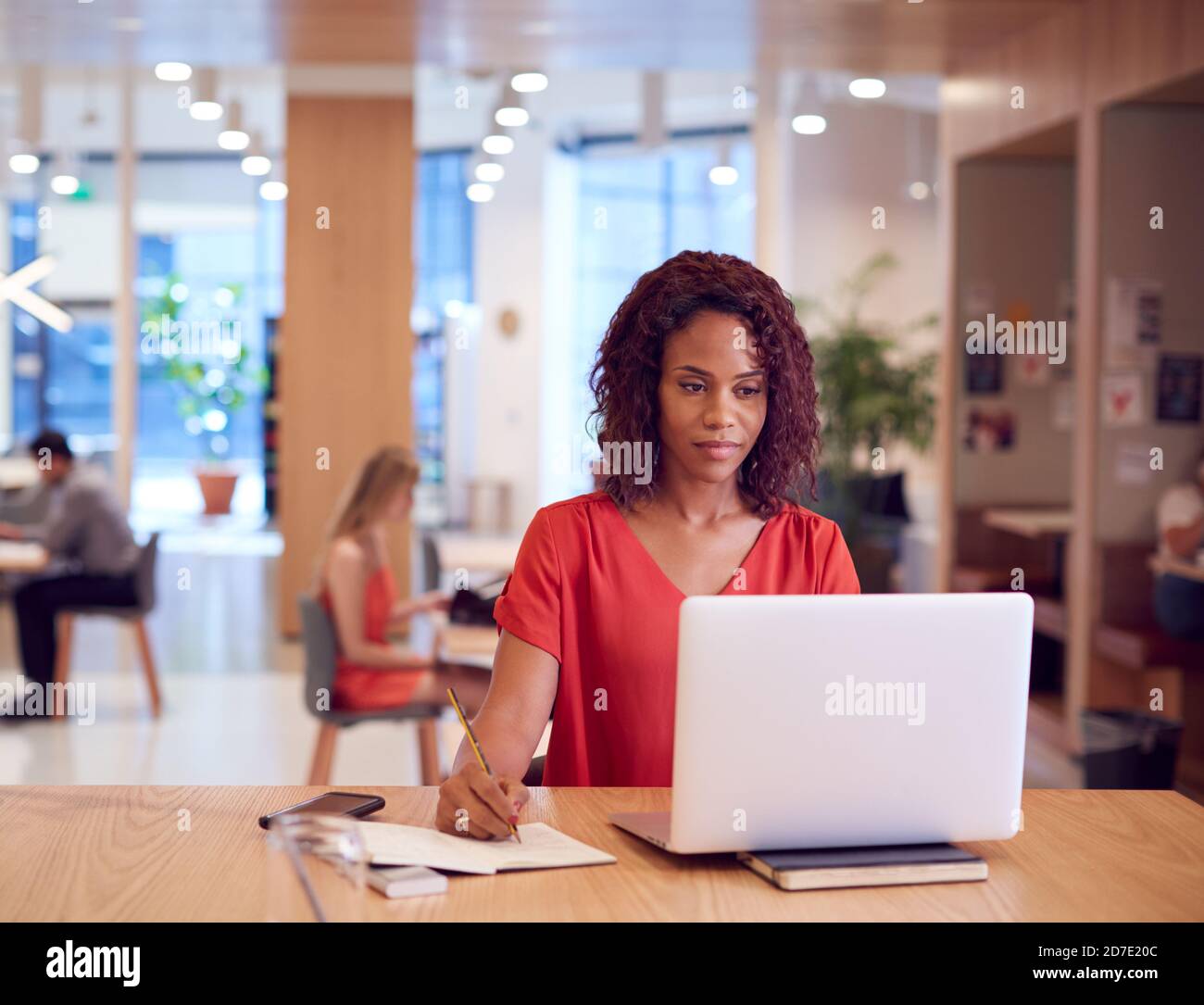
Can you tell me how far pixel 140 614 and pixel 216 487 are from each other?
9.54 metres

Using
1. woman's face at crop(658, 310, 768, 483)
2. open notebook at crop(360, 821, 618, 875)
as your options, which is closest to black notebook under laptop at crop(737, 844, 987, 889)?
open notebook at crop(360, 821, 618, 875)

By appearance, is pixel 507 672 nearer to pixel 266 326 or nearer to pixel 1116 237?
pixel 1116 237

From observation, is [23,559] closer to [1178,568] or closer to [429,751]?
[429,751]

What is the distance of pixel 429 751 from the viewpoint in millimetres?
4980

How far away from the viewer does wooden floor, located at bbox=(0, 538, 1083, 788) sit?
5.64 metres

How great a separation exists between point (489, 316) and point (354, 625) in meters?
10.7

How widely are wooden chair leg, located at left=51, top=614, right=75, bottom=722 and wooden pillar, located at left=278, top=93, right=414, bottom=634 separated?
74.8 inches

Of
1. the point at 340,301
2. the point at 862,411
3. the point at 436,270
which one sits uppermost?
the point at 436,270

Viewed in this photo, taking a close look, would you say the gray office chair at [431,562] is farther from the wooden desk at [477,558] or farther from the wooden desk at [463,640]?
the wooden desk at [463,640]

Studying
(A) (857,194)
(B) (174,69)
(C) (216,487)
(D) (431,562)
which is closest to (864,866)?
(D) (431,562)

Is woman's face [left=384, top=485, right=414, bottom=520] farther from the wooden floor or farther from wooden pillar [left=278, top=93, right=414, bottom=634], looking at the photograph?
wooden pillar [left=278, top=93, right=414, bottom=634]

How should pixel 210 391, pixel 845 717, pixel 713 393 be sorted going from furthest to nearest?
pixel 210 391 → pixel 713 393 → pixel 845 717
